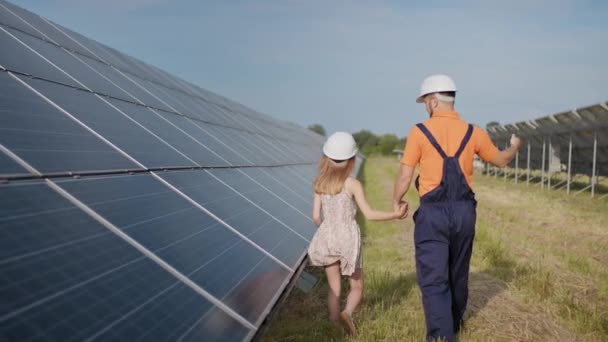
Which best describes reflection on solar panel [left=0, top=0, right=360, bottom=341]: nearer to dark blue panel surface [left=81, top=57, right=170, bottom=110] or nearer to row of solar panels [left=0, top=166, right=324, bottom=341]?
row of solar panels [left=0, top=166, right=324, bottom=341]

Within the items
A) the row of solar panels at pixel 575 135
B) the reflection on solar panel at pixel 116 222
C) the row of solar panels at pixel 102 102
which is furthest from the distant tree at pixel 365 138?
the reflection on solar panel at pixel 116 222

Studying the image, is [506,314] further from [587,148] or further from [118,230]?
[587,148]

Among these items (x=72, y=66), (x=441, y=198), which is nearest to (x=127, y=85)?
(x=72, y=66)

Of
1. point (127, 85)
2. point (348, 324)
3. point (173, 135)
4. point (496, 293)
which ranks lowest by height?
point (496, 293)

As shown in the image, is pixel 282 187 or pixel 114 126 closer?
pixel 114 126

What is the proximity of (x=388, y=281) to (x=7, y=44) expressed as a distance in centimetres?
531

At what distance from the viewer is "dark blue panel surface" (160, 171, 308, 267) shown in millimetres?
5062

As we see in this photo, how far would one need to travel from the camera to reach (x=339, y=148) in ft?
15.6

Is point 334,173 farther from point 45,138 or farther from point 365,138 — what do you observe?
point 365,138

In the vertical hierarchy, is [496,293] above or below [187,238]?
below

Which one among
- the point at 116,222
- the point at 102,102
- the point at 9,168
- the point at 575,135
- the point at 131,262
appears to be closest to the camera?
the point at 131,262

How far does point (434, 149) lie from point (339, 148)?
33.8 inches

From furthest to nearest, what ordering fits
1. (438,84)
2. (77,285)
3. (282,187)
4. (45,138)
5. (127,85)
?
(282,187)
(127,85)
(438,84)
(45,138)
(77,285)

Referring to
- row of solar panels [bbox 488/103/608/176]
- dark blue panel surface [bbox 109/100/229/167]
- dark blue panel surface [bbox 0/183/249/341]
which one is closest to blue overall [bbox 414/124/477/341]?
dark blue panel surface [bbox 0/183/249/341]
